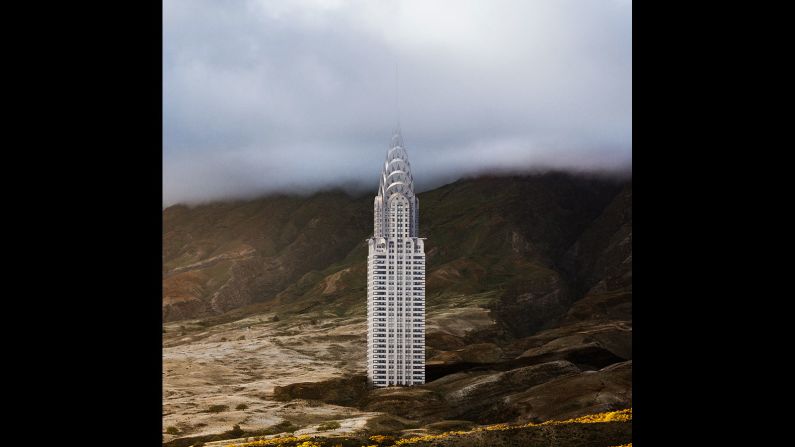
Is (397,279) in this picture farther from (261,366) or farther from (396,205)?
(261,366)

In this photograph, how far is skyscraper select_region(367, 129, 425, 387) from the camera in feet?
380

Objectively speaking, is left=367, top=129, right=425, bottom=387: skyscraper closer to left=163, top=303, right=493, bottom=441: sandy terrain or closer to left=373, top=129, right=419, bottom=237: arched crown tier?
left=373, top=129, right=419, bottom=237: arched crown tier

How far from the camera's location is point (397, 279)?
384 feet

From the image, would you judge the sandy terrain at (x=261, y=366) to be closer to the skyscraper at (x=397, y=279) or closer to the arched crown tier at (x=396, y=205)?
the skyscraper at (x=397, y=279)

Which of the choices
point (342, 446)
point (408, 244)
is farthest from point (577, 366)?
point (342, 446)

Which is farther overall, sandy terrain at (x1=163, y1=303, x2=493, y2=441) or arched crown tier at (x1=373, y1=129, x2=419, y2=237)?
arched crown tier at (x1=373, y1=129, x2=419, y2=237)

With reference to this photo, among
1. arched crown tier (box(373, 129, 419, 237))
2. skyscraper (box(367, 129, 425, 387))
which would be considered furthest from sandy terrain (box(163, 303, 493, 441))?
arched crown tier (box(373, 129, 419, 237))

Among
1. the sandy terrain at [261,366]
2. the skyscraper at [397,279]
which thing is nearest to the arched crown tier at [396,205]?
the skyscraper at [397,279]
